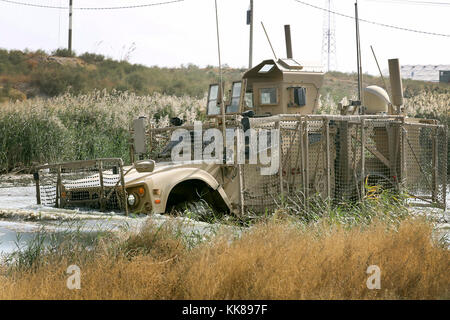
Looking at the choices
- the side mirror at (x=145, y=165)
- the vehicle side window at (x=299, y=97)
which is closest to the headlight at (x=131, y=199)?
the side mirror at (x=145, y=165)

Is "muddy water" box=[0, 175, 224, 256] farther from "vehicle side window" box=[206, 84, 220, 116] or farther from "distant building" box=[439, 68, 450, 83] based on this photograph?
"distant building" box=[439, 68, 450, 83]

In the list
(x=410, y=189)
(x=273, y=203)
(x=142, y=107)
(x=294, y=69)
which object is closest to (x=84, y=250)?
(x=273, y=203)

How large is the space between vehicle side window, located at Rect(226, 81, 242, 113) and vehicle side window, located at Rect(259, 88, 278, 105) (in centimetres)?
45

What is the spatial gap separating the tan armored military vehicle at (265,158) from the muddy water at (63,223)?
0.33 metres

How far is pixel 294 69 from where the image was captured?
1221 centimetres

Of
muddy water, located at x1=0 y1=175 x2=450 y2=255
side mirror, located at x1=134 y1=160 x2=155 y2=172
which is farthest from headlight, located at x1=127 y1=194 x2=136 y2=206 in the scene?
side mirror, located at x1=134 y1=160 x2=155 y2=172

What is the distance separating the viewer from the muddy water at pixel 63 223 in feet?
25.8

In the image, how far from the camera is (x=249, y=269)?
221 inches

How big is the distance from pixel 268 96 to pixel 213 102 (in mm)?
969

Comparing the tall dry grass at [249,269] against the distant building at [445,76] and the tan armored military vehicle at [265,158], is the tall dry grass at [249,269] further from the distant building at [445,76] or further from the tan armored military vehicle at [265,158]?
the distant building at [445,76]

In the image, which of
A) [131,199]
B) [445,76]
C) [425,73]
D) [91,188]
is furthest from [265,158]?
[425,73]

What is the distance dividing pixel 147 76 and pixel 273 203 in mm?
39558
